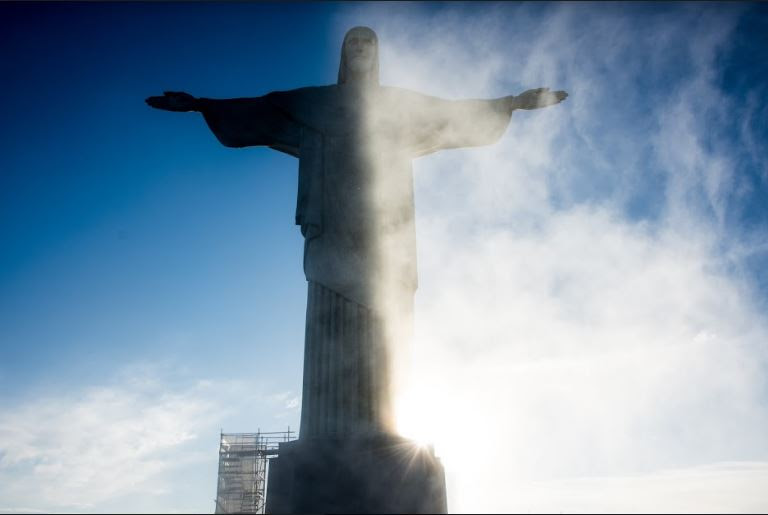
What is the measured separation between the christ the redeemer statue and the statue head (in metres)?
0.01

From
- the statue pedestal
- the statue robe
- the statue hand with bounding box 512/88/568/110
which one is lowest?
the statue pedestal

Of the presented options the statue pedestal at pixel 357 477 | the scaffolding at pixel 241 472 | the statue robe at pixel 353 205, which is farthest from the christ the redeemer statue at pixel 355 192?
the scaffolding at pixel 241 472

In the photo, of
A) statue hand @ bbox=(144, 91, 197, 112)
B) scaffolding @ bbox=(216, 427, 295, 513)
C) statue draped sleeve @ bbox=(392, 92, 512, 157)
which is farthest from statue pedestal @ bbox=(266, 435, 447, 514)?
scaffolding @ bbox=(216, 427, 295, 513)

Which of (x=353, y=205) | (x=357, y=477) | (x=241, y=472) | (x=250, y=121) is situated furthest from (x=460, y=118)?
(x=241, y=472)

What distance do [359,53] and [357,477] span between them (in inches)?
190

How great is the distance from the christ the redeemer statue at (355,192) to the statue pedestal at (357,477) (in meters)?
0.19

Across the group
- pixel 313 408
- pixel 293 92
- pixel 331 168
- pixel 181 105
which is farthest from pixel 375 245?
pixel 181 105

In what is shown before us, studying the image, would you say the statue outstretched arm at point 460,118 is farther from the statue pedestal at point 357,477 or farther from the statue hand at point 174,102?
the statue pedestal at point 357,477

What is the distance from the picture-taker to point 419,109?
21.6ft

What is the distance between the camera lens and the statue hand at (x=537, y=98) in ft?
21.1

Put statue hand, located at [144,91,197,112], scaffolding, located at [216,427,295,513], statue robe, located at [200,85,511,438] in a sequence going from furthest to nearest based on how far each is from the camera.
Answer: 1. scaffolding, located at [216,427,295,513]
2. statue hand, located at [144,91,197,112]
3. statue robe, located at [200,85,511,438]

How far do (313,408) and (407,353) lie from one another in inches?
43.4

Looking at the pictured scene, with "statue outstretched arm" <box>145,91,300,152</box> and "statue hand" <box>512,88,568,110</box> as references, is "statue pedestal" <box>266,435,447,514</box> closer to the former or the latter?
"statue outstretched arm" <box>145,91,300,152</box>

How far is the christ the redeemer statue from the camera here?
17.0 ft
